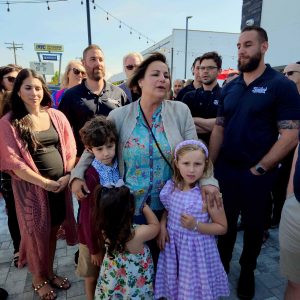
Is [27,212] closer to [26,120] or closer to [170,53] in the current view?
[26,120]

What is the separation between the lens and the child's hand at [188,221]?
1805mm

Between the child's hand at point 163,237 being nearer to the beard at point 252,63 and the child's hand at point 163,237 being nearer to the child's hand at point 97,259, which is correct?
the child's hand at point 97,259

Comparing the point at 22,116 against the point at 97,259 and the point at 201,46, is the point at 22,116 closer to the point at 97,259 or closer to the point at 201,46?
the point at 97,259

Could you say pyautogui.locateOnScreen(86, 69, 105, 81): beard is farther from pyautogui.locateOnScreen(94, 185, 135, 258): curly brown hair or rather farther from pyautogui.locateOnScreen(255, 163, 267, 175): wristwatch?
pyautogui.locateOnScreen(255, 163, 267, 175): wristwatch

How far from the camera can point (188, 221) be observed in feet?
5.92

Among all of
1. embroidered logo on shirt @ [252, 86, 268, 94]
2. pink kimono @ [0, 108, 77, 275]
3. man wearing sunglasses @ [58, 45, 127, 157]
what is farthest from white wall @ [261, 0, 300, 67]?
pink kimono @ [0, 108, 77, 275]

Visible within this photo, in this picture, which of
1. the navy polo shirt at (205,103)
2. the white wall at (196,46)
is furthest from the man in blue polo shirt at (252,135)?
the white wall at (196,46)

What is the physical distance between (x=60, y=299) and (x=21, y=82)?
199 cm

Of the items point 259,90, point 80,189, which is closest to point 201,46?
point 259,90

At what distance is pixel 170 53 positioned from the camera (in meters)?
26.6

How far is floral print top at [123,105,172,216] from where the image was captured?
73.4 inches

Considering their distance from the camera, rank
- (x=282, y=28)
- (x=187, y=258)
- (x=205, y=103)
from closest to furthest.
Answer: (x=187, y=258)
(x=205, y=103)
(x=282, y=28)

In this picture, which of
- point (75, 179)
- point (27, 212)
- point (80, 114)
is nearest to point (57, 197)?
point (27, 212)

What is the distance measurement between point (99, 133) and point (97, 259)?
3.00 ft
